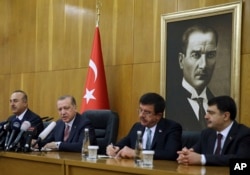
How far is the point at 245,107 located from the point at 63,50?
303 centimetres

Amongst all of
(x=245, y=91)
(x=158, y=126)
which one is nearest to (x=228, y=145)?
(x=158, y=126)

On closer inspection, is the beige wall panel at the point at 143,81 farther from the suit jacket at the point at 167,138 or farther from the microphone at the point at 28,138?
the microphone at the point at 28,138

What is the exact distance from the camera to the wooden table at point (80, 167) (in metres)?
2.42

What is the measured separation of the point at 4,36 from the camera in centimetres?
734

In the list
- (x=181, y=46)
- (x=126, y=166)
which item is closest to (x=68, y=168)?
(x=126, y=166)

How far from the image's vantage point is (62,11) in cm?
638

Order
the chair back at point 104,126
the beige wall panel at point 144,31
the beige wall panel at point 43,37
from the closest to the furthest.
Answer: the chair back at point 104,126
the beige wall panel at point 144,31
the beige wall panel at point 43,37

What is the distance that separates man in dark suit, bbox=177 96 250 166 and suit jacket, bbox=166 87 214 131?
1274mm

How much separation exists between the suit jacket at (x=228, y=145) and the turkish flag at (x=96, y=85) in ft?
6.91

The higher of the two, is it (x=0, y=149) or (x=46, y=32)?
(x=46, y=32)

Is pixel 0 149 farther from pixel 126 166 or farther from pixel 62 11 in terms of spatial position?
pixel 62 11

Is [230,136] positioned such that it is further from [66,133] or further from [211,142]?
[66,133]

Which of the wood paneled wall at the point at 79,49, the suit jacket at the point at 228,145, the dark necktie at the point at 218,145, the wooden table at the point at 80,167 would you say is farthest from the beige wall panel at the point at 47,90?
the dark necktie at the point at 218,145

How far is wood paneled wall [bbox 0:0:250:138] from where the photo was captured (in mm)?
5121
